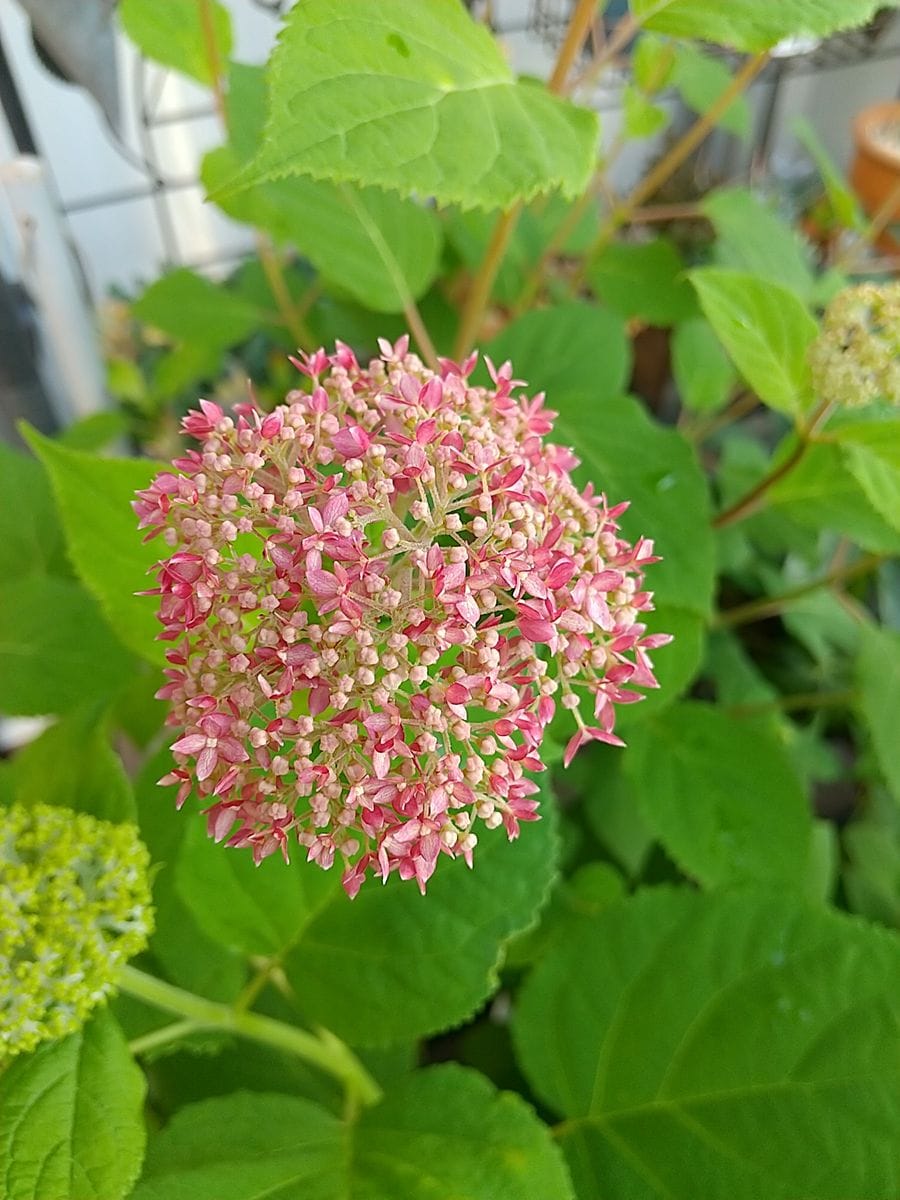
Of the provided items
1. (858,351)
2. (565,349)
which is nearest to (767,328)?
(858,351)

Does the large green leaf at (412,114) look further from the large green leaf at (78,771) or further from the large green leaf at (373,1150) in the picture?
the large green leaf at (373,1150)

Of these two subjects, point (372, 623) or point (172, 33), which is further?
point (172, 33)

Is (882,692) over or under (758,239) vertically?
under

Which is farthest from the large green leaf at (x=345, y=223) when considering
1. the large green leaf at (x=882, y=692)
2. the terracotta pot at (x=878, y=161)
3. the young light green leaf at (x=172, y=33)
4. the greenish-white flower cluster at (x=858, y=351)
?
the terracotta pot at (x=878, y=161)

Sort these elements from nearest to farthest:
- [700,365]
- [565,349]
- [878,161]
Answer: [565,349] → [700,365] → [878,161]

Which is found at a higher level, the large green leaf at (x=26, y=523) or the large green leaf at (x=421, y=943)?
the large green leaf at (x=26, y=523)

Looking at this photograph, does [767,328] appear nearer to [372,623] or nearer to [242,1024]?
[372,623]
